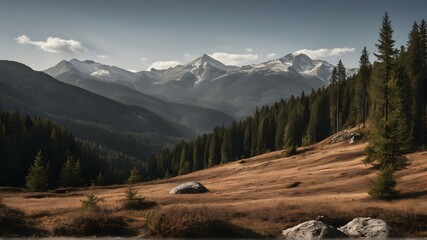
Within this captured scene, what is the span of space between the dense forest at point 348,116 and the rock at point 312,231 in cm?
2123

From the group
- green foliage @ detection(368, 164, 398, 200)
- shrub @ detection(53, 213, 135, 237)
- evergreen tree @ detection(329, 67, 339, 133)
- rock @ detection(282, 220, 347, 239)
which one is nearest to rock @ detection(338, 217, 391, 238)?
rock @ detection(282, 220, 347, 239)

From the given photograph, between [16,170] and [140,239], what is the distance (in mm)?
128062

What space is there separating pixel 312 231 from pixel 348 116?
310ft

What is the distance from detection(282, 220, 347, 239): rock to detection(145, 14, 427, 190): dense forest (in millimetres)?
21231

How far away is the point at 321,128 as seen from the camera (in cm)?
12850

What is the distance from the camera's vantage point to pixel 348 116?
11888cm

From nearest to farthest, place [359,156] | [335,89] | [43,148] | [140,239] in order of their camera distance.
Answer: [140,239] → [359,156] → [335,89] → [43,148]

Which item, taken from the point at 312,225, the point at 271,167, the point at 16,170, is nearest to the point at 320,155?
the point at 271,167

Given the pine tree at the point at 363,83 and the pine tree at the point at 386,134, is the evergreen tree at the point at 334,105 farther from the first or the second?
the pine tree at the point at 386,134

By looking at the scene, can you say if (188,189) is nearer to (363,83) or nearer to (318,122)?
(363,83)

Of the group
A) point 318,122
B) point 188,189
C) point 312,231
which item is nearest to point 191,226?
point 312,231

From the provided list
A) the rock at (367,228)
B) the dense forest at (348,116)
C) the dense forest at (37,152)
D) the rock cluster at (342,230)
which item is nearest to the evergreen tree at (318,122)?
the dense forest at (348,116)

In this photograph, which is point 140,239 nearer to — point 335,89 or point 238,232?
point 238,232

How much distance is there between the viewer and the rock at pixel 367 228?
3131 cm
